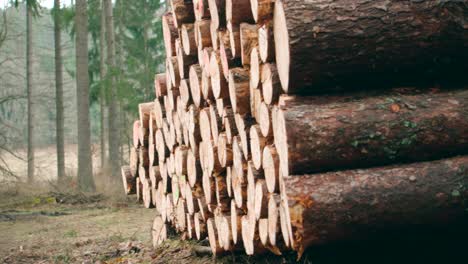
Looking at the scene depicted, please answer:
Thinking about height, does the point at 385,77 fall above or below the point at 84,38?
below

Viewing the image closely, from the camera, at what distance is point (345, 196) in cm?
405

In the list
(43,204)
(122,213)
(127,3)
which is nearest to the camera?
(122,213)

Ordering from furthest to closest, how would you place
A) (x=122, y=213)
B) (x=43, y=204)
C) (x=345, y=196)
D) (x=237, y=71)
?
1. (x=43, y=204)
2. (x=122, y=213)
3. (x=237, y=71)
4. (x=345, y=196)

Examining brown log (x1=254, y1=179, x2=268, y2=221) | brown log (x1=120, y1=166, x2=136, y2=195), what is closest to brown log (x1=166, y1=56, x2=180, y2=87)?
brown log (x1=254, y1=179, x2=268, y2=221)

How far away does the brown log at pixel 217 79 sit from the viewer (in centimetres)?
565

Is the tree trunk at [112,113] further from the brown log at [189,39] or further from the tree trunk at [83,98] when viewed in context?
the brown log at [189,39]

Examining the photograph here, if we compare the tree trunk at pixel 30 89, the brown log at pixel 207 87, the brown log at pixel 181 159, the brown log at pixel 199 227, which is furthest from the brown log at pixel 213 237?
the tree trunk at pixel 30 89

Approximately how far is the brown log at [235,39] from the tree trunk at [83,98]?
1248 cm

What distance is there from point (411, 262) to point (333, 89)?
1255 millimetres

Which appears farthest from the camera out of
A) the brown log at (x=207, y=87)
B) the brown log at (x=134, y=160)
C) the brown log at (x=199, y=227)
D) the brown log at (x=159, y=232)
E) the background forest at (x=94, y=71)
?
the background forest at (x=94, y=71)

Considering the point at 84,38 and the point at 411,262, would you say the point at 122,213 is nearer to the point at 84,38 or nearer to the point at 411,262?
the point at 84,38

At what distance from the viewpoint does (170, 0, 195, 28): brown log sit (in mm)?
6625

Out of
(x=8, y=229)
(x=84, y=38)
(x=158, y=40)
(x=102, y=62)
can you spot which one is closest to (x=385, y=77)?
(x=8, y=229)

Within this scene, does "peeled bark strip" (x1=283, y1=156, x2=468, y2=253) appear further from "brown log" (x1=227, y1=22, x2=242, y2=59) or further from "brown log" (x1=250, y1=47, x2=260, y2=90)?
"brown log" (x1=227, y1=22, x2=242, y2=59)
